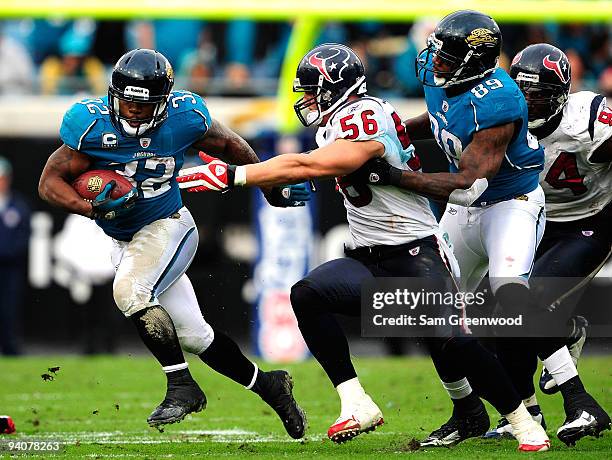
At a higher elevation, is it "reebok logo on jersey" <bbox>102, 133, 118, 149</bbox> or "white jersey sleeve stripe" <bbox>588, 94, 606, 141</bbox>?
"white jersey sleeve stripe" <bbox>588, 94, 606, 141</bbox>

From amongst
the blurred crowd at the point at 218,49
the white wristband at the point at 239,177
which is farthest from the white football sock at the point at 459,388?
the blurred crowd at the point at 218,49

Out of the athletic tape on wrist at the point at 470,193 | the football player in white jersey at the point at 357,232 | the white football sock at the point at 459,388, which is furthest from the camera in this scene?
the white football sock at the point at 459,388

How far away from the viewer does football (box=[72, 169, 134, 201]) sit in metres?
5.51

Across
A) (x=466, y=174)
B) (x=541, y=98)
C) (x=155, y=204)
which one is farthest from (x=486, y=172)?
(x=155, y=204)

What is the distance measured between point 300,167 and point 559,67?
151 centimetres

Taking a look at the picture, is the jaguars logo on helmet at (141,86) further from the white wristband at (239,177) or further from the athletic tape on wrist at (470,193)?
the athletic tape on wrist at (470,193)

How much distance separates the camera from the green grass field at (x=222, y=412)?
222 inches

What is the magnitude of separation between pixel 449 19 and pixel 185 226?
63.9 inches

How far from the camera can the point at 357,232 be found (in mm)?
5582

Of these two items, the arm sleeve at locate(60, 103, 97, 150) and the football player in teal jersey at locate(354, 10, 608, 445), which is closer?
the football player in teal jersey at locate(354, 10, 608, 445)

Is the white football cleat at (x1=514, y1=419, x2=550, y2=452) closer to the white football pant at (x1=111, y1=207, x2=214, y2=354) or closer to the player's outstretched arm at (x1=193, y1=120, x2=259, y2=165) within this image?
the white football pant at (x1=111, y1=207, x2=214, y2=354)

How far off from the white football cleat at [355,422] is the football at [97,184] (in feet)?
4.72

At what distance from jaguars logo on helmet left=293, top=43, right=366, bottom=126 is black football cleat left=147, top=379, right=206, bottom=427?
135cm

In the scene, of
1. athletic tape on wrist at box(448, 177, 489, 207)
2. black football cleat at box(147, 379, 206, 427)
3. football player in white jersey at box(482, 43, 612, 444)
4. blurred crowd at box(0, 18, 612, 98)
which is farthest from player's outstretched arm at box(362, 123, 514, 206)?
blurred crowd at box(0, 18, 612, 98)
